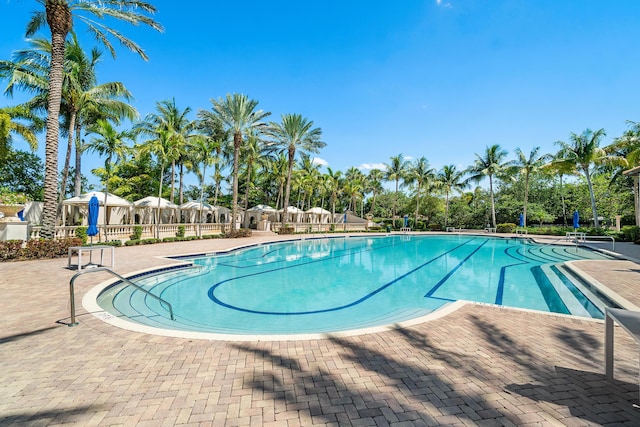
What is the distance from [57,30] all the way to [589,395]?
18.3m

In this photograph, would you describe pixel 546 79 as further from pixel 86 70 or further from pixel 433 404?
pixel 86 70

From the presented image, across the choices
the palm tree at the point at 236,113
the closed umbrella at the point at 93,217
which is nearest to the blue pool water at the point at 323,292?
the closed umbrella at the point at 93,217

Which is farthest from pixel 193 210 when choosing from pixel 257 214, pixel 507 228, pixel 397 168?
pixel 507 228

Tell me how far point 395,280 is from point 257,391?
896 centimetres

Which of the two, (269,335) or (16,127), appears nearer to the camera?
(269,335)

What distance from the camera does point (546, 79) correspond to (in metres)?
14.5

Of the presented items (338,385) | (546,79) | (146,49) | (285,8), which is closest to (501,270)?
(546,79)

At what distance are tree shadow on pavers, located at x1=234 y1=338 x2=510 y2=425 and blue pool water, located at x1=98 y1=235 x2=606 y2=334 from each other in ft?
8.66

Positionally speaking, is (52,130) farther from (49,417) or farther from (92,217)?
(49,417)

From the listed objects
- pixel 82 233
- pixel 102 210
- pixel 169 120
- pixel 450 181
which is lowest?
pixel 82 233

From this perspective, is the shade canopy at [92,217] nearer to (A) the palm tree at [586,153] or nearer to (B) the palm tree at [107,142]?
(B) the palm tree at [107,142]

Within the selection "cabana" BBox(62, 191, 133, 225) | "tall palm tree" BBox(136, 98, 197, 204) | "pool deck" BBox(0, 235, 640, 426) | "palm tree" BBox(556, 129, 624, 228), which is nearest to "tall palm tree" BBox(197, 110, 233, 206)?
"tall palm tree" BBox(136, 98, 197, 204)

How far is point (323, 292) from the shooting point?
30.6 feet

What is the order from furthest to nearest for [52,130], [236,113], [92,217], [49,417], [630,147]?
[630,147] < [236,113] < [52,130] < [92,217] < [49,417]
